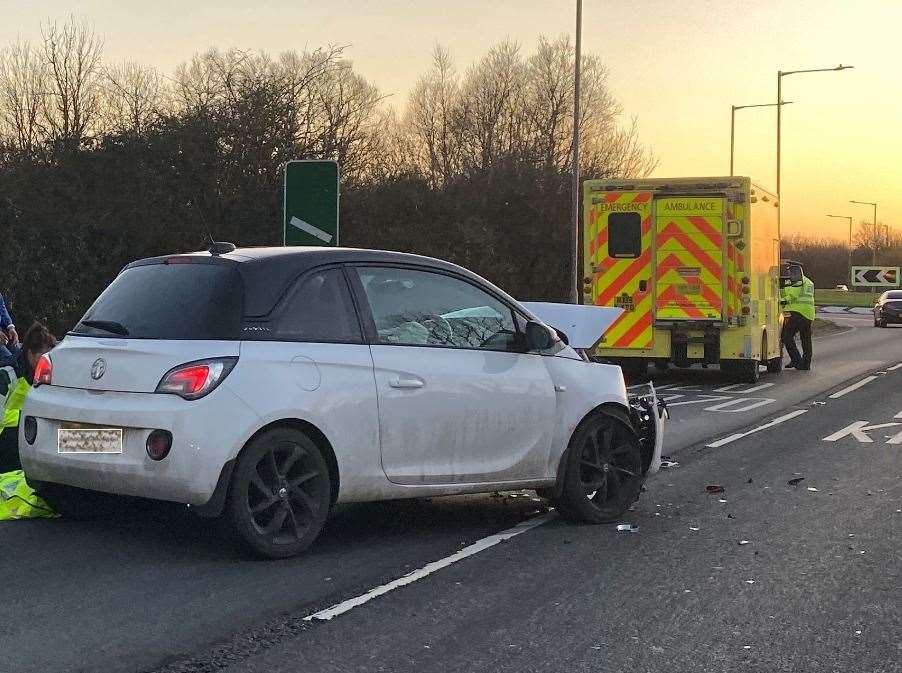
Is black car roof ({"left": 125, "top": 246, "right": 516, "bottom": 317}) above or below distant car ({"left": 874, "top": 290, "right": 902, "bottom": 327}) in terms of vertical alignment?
above

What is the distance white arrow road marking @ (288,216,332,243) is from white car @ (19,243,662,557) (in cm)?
474

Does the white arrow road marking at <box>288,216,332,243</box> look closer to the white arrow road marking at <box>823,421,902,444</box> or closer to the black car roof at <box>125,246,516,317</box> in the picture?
the black car roof at <box>125,246,516,317</box>

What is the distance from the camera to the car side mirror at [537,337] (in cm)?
727

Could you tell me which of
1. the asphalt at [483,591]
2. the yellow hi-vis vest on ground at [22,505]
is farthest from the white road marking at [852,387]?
the yellow hi-vis vest on ground at [22,505]

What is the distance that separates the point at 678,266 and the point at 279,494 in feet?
40.3

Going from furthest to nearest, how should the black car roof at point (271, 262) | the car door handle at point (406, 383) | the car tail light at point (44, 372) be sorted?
the car tail light at point (44, 372)
the car door handle at point (406, 383)
the black car roof at point (271, 262)

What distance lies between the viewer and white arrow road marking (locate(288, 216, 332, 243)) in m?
11.8

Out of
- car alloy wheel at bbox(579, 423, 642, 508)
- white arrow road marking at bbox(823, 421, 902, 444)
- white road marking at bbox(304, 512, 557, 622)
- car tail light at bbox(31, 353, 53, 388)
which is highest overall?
car tail light at bbox(31, 353, 53, 388)

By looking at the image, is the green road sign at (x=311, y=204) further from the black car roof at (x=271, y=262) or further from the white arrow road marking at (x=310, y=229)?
the black car roof at (x=271, y=262)

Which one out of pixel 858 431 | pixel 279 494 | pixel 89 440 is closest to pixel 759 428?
pixel 858 431

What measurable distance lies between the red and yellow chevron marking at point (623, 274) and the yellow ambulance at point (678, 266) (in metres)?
0.01

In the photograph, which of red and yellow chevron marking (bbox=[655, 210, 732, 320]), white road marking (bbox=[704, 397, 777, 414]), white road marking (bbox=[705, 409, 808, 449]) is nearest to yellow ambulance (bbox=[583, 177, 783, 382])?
red and yellow chevron marking (bbox=[655, 210, 732, 320])

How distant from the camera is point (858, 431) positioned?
1279 centimetres

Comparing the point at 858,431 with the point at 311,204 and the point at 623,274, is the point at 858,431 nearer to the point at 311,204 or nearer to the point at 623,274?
the point at 623,274
